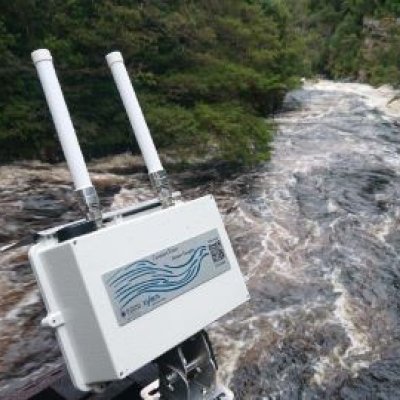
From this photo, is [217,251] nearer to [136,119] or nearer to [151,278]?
[151,278]

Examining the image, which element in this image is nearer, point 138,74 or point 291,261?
point 291,261

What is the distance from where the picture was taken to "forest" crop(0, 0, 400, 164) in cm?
1073

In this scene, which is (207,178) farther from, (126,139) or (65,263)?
(65,263)

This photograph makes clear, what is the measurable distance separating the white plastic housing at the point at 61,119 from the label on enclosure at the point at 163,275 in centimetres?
47

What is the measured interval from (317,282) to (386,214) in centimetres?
281

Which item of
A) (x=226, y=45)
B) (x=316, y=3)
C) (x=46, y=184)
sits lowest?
(x=46, y=184)

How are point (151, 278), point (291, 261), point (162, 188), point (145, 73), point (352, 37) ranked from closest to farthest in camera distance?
point (151, 278) → point (162, 188) → point (291, 261) → point (145, 73) → point (352, 37)

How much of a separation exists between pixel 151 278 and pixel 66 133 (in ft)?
2.51

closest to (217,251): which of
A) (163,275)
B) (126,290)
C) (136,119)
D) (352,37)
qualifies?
(163,275)

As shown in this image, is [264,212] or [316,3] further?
[316,3]

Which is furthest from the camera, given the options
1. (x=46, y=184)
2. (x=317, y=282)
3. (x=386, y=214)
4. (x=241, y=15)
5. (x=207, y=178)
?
(x=241, y=15)

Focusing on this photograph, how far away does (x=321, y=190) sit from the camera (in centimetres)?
1027

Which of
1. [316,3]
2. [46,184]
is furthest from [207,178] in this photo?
[316,3]

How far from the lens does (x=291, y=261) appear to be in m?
7.25
